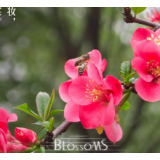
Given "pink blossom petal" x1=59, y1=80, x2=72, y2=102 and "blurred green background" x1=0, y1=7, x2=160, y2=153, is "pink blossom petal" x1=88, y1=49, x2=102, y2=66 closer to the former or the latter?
"pink blossom petal" x1=59, y1=80, x2=72, y2=102

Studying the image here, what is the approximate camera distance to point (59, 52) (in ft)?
7.14

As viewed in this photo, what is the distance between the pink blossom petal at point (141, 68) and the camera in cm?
32

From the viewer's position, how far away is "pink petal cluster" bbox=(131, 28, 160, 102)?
1.03 ft

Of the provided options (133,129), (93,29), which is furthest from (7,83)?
(133,129)

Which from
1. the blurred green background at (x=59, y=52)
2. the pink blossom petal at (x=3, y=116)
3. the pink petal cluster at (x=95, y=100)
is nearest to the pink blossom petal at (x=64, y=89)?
the pink petal cluster at (x=95, y=100)

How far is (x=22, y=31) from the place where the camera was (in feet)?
6.65

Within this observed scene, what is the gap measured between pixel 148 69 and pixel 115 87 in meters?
0.06

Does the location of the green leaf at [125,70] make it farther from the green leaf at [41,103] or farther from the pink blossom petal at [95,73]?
the green leaf at [41,103]

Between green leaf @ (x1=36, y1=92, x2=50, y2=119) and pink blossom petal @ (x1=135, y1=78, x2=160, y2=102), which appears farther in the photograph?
green leaf @ (x1=36, y1=92, x2=50, y2=119)

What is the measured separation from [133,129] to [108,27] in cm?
101

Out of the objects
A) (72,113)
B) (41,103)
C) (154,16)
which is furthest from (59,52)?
(72,113)

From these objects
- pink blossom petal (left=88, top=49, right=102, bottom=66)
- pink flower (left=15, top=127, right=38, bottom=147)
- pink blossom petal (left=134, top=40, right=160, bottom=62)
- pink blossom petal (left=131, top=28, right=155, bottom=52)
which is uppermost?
pink blossom petal (left=131, top=28, right=155, bottom=52)

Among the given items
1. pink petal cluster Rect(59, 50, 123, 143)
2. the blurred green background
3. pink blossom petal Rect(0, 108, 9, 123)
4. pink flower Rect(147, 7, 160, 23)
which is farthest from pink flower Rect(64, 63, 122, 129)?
the blurred green background

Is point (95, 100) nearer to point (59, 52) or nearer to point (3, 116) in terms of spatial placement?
point (3, 116)
